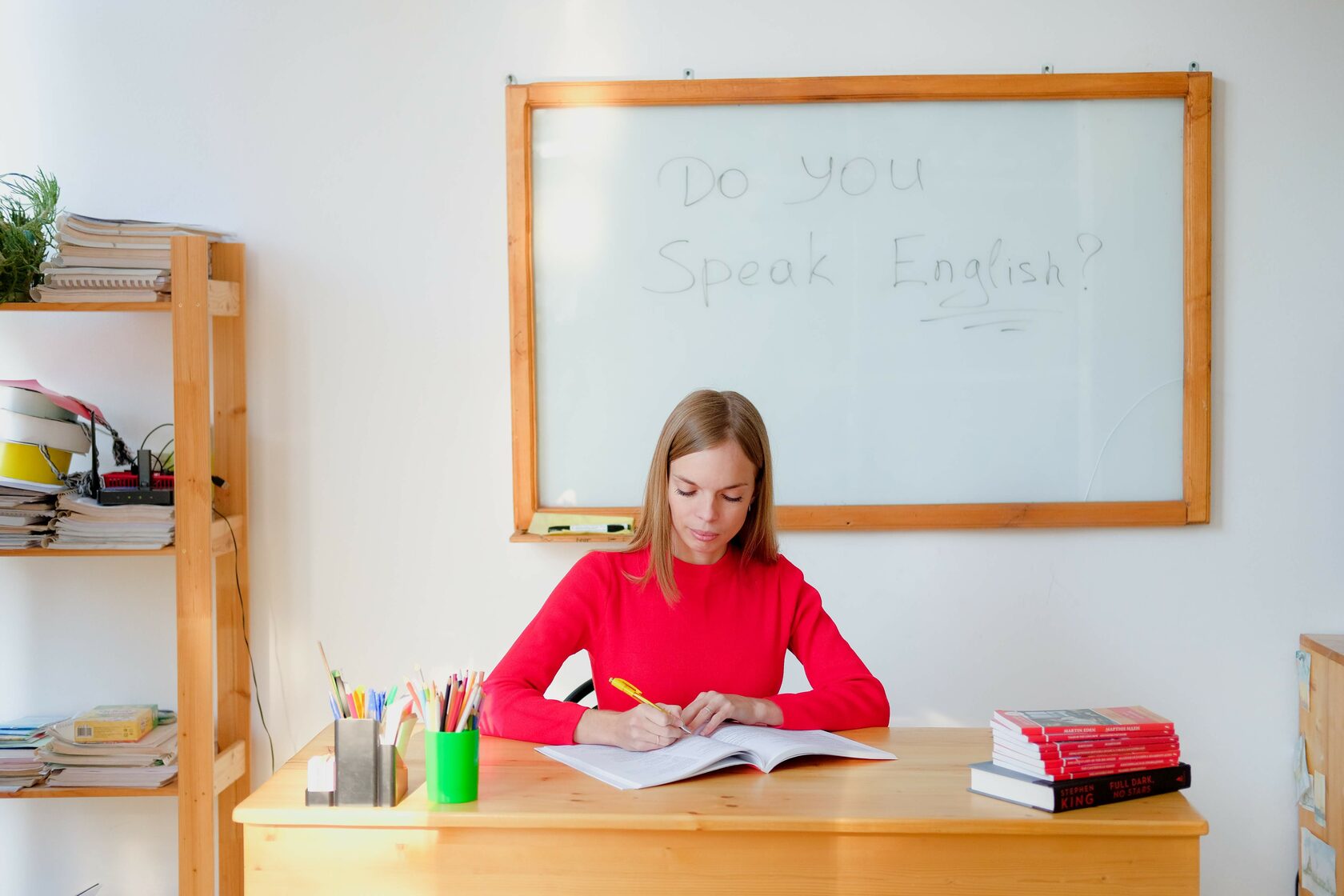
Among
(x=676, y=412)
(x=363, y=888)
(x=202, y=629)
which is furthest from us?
(x=202, y=629)

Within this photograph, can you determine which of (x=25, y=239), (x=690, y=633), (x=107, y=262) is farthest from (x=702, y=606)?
(x=25, y=239)

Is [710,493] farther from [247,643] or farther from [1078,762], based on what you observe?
[247,643]

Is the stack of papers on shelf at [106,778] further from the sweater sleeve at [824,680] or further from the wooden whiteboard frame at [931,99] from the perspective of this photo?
the sweater sleeve at [824,680]

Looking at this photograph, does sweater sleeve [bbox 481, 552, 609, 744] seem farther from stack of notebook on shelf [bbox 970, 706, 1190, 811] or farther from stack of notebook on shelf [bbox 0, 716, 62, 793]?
stack of notebook on shelf [bbox 0, 716, 62, 793]

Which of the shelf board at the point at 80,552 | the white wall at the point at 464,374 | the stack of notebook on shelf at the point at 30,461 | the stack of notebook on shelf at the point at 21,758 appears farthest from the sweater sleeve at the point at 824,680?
the stack of notebook on shelf at the point at 21,758

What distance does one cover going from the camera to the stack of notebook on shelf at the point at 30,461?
239cm

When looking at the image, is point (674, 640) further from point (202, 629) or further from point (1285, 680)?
point (1285, 680)

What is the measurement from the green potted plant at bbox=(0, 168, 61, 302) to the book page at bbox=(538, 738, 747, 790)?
1.67 metres

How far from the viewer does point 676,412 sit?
6.47ft

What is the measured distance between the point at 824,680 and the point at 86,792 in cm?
157

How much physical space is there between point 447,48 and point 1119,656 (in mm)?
2051

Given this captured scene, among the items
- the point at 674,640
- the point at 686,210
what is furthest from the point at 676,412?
the point at 686,210

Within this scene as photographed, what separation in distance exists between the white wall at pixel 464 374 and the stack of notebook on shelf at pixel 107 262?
24 cm

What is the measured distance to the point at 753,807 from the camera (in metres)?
1.42
